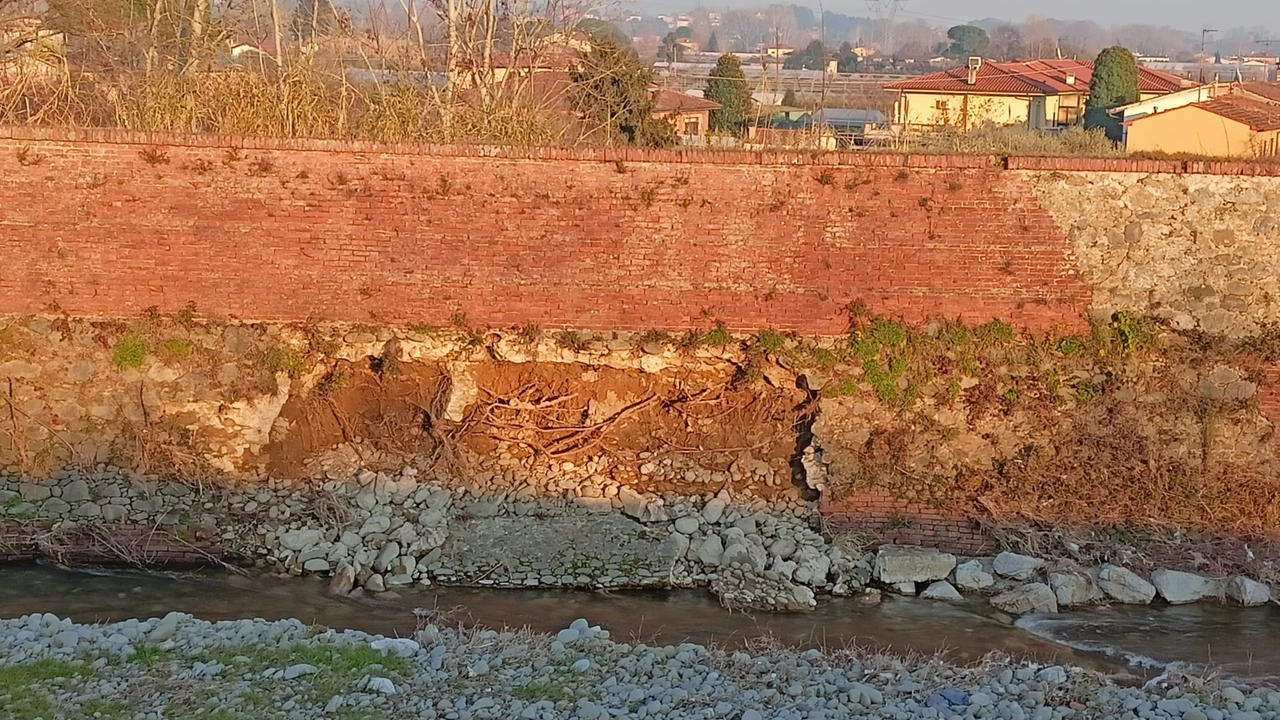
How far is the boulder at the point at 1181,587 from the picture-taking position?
30.2 ft

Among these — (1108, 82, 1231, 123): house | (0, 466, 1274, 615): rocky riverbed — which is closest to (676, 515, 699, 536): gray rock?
(0, 466, 1274, 615): rocky riverbed

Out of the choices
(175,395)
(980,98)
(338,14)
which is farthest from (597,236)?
(980,98)

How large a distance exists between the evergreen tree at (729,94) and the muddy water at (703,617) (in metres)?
16.1

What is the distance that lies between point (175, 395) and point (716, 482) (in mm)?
4833

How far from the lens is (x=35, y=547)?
9477 millimetres

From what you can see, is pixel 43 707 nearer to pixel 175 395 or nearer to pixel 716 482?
pixel 175 395

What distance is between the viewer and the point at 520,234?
1009 cm

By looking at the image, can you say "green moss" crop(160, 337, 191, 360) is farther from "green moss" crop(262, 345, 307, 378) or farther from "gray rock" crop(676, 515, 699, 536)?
"gray rock" crop(676, 515, 699, 536)

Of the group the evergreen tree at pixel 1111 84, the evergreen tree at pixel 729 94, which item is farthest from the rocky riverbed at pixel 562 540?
the evergreen tree at pixel 1111 84

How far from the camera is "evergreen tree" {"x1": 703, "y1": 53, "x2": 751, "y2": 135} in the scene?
84.1 ft

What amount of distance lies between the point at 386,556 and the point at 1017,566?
516cm

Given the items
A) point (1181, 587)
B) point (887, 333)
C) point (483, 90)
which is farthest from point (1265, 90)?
point (1181, 587)

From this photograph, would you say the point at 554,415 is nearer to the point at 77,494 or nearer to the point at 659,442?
the point at 659,442

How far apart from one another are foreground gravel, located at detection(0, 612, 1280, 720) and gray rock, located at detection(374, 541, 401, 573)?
5.49 ft
